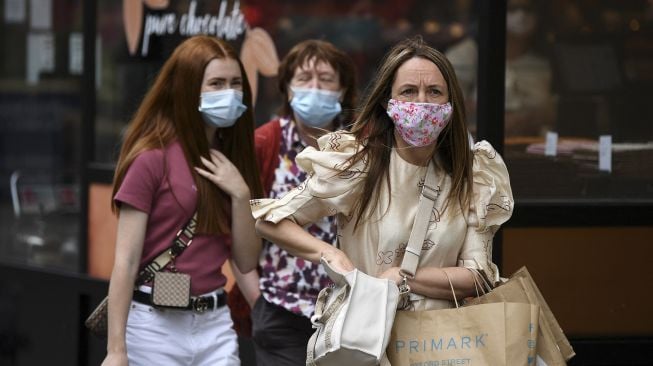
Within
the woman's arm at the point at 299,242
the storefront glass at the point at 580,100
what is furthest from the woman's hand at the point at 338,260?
the storefront glass at the point at 580,100

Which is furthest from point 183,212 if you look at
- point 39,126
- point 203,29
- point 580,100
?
point 39,126

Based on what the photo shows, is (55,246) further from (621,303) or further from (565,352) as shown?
(565,352)

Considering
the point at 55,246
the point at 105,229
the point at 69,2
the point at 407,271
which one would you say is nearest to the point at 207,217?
the point at 407,271

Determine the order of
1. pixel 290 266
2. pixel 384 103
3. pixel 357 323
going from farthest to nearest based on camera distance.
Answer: pixel 290 266 → pixel 384 103 → pixel 357 323

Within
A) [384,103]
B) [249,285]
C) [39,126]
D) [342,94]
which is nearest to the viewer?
[384,103]

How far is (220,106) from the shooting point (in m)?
4.58

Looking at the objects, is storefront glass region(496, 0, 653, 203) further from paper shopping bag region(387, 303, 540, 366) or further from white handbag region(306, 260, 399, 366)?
white handbag region(306, 260, 399, 366)

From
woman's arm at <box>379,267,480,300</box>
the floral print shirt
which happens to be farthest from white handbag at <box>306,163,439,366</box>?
the floral print shirt

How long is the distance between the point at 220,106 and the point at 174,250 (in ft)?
1.82

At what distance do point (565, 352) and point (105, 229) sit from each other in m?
4.51

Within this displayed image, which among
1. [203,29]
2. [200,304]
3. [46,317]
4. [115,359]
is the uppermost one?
[203,29]

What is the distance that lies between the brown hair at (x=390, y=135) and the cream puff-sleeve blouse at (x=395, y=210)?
24 mm

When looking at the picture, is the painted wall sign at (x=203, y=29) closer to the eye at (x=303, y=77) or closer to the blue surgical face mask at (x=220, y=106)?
the eye at (x=303, y=77)

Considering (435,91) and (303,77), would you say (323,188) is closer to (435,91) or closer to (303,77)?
(435,91)
